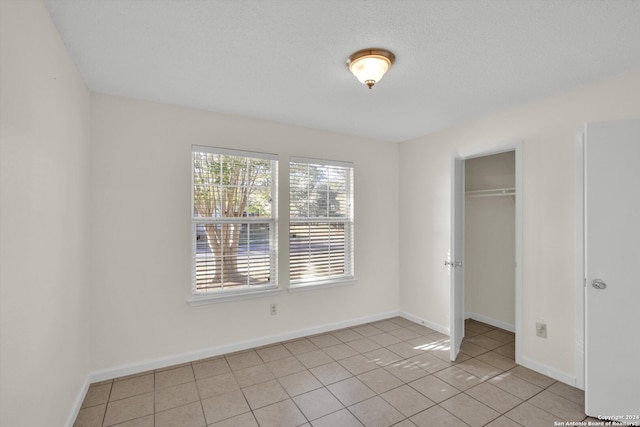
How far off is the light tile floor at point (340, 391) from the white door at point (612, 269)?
0.96ft

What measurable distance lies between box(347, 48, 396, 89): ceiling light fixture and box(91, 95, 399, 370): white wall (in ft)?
5.12

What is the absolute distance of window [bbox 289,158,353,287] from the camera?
143 inches

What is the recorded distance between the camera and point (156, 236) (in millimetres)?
2873

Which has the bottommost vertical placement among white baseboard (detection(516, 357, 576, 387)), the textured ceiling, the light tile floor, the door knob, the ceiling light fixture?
the light tile floor

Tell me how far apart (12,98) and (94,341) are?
2.16 metres

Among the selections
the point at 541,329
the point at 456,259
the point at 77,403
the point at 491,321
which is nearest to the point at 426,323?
the point at 491,321

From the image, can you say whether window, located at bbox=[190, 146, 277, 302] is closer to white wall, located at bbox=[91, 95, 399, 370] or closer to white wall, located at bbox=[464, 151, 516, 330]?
white wall, located at bbox=[91, 95, 399, 370]

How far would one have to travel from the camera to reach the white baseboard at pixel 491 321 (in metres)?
3.80

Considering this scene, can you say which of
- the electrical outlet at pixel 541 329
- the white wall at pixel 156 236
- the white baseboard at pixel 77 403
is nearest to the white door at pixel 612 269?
the electrical outlet at pixel 541 329

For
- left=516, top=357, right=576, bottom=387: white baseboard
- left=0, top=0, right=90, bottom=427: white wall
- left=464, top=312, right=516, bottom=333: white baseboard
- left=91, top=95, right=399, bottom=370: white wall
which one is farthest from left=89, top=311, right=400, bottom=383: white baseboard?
left=516, top=357, right=576, bottom=387: white baseboard

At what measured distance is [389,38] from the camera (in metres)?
1.86

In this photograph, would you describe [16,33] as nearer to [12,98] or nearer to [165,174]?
[12,98]

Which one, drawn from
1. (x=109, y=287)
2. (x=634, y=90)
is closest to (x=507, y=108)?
(x=634, y=90)

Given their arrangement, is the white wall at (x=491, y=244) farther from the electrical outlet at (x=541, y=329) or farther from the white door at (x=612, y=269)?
the white door at (x=612, y=269)
